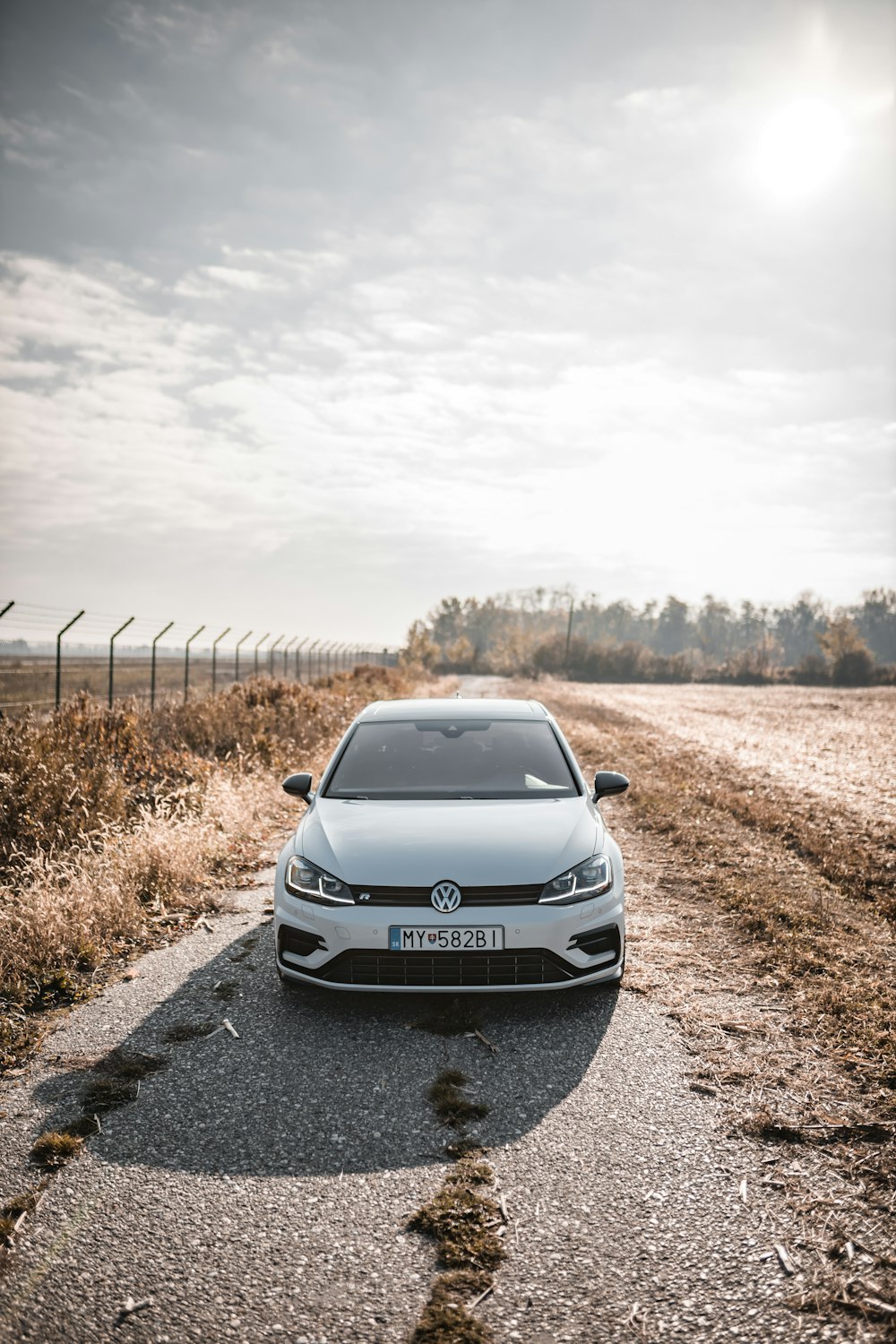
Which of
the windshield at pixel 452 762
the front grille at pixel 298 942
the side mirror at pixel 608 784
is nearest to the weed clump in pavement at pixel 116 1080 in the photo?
the front grille at pixel 298 942

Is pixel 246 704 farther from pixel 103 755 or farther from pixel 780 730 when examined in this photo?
pixel 780 730

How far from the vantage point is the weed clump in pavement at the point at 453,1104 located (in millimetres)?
3551

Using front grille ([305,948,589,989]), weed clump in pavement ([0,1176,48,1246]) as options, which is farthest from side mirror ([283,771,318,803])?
weed clump in pavement ([0,1176,48,1246])

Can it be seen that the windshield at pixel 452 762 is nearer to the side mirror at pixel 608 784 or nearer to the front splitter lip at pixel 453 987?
the side mirror at pixel 608 784

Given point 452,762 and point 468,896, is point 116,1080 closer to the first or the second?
point 468,896

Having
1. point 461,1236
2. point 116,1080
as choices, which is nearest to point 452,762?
point 116,1080

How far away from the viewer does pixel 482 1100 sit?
3.70 m

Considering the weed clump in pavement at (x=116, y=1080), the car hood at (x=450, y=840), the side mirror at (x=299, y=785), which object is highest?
the side mirror at (x=299, y=785)

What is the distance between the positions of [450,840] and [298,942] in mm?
936

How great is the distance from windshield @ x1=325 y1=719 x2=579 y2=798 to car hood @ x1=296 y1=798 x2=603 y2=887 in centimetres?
19

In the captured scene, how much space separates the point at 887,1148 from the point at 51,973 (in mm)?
4379

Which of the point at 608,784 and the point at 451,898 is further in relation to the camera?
the point at 608,784

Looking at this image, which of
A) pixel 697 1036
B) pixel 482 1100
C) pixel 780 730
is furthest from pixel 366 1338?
pixel 780 730

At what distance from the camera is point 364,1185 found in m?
3.09
